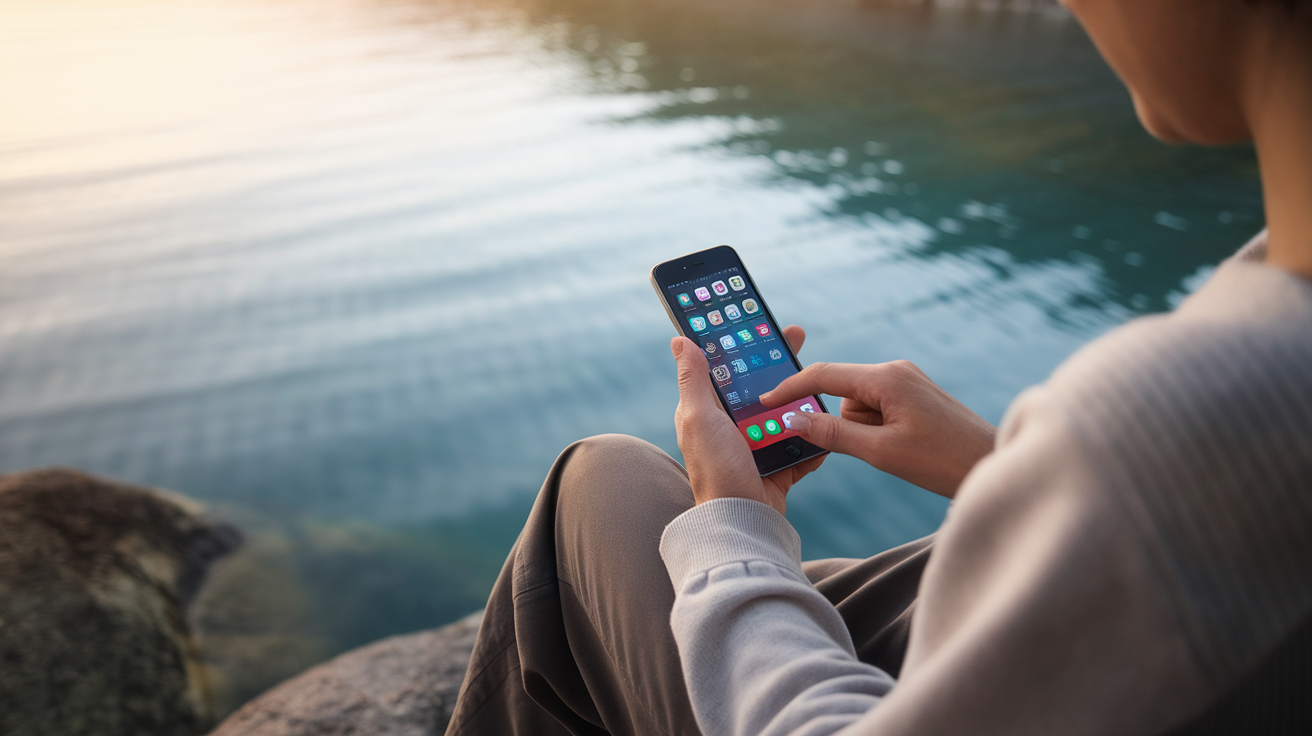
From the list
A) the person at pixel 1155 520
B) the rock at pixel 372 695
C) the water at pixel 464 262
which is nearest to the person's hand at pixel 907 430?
the person at pixel 1155 520

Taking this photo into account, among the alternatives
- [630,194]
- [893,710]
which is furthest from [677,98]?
[893,710]

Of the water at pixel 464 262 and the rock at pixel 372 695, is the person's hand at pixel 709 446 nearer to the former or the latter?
the rock at pixel 372 695

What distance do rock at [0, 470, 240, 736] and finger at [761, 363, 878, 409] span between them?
0.93 meters

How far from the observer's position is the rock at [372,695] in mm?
1100

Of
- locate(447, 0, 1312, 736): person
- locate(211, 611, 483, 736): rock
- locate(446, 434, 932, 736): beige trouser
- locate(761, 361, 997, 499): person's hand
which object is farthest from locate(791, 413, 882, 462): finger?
locate(211, 611, 483, 736): rock

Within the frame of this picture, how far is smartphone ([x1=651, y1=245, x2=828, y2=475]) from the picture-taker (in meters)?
0.90

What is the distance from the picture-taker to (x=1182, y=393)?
31 centimetres

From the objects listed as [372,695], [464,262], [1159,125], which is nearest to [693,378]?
[1159,125]

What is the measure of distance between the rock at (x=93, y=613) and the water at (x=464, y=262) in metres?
0.08

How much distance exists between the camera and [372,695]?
115cm

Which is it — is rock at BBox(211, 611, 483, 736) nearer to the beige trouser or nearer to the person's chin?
the beige trouser

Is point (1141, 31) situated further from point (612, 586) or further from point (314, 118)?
point (314, 118)

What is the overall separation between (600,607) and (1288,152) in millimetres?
549

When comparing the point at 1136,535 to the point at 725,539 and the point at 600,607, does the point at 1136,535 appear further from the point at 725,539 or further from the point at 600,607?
the point at 600,607
